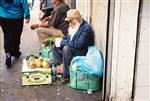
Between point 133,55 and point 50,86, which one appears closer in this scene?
point 133,55

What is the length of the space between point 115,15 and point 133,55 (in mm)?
517

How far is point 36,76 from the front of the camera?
4.89 metres

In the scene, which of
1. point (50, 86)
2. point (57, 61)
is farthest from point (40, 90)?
point (57, 61)

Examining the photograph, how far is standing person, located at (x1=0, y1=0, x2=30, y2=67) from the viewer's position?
5715 millimetres

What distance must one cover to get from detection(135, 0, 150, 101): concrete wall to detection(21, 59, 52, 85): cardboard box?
1345 millimetres

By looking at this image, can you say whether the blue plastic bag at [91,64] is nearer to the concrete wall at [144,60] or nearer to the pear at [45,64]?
the pear at [45,64]

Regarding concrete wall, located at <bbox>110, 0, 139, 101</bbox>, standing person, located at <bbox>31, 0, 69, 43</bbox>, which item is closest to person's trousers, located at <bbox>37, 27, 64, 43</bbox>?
standing person, located at <bbox>31, 0, 69, 43</bbox>

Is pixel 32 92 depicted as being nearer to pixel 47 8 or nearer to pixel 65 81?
pixel 65 81

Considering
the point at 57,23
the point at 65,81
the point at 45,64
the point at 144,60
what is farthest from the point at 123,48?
the point at 57,23

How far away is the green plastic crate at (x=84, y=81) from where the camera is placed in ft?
15.2

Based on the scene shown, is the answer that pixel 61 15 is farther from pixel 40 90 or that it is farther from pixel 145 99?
pixel 145 99

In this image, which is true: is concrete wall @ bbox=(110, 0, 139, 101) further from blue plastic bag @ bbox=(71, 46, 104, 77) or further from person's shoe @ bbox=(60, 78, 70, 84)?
person's shoe @ bbox=(60, 78, 70, 84)

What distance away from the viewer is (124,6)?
149 inches

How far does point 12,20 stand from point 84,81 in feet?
6.20
